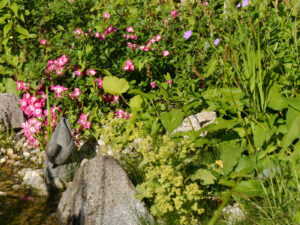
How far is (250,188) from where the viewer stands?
225cm

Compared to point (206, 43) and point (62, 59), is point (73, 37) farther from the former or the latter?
point (206, 43)

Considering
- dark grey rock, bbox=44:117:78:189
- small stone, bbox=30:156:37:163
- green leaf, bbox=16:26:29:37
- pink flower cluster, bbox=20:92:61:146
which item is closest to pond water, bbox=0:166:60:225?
dark grey rock, bbox=44:117:78:189

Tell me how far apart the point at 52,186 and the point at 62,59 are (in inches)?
49.7

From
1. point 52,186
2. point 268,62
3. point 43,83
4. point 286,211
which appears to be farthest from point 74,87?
point 286,211

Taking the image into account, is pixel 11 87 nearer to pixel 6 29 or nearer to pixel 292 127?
pixel 6 29

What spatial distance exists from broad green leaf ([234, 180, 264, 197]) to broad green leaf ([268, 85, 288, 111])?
536 mm

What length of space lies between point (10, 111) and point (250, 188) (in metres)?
2.65

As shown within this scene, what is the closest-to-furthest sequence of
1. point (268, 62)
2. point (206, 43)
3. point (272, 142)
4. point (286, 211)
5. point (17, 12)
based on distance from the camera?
1. point (286, 211)
2. point (272, 142)
3. point (268, 62)
4. point (206, 43)
5. point (17, 12)

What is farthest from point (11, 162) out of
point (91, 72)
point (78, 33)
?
point (78, 33)

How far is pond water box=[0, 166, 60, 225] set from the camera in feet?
9.22

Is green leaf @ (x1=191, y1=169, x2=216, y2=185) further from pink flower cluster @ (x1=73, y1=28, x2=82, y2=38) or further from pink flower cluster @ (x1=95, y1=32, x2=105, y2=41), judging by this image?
pink flower cluster @ (x1=73, y1=28, x2=82, y2=38)

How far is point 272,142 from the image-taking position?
8.27ft

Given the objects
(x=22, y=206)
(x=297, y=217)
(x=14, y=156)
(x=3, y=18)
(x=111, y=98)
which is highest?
(x=3, y=18)

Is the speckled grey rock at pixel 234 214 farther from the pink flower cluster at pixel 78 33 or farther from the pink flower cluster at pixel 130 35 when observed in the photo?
the pink flower cluster at pixel 78 33
